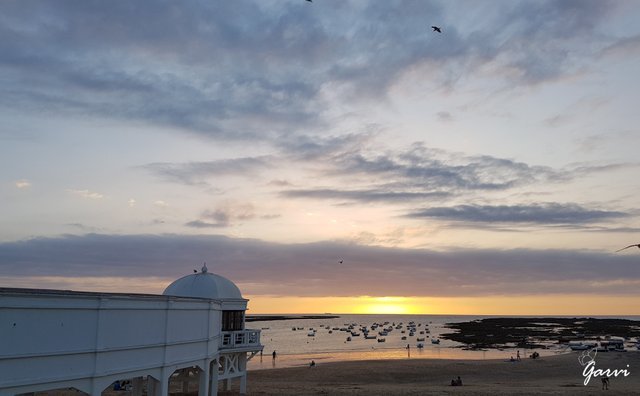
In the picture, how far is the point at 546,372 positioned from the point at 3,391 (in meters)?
58.8

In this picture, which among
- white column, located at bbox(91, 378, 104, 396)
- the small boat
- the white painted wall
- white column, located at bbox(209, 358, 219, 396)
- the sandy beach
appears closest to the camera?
the white painted wall

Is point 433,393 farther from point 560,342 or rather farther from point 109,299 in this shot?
point 560,342

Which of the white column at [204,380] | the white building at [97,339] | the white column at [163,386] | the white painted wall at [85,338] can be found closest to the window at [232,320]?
the white building at [97,339]

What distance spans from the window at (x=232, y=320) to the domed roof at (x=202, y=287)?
108cm

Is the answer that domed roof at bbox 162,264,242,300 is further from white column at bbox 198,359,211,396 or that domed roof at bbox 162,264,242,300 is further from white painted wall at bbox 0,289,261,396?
white painted wall at bbox 0,289,261,396

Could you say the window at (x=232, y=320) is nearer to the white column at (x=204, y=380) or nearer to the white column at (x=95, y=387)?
the white column at (x=204, y=380)

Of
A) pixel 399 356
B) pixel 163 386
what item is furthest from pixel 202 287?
pixel 399 356

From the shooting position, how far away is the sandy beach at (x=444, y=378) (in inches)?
1694

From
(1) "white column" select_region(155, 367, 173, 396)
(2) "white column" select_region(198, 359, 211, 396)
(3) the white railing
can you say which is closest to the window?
(3) the white railing

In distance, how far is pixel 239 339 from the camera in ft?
110

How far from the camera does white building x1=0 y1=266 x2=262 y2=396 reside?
14.9 m

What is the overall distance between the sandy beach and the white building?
13778 mm

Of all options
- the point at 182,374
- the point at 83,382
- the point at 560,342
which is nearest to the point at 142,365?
the point at 83,382

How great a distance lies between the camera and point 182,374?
30.7m
